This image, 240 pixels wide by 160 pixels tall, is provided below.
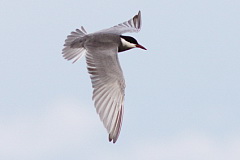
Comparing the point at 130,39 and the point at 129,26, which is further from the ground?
the point at 129,26

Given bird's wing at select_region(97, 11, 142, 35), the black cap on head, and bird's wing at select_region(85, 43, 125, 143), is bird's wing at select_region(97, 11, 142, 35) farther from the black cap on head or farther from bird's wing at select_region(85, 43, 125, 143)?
bird's wing at select_region(85, 43, 125, 143)

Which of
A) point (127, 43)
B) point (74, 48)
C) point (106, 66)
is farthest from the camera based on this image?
point (127, 43)

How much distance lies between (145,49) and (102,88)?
2.00 m

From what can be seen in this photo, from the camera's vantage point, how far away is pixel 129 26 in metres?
10.4

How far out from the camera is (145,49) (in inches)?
375

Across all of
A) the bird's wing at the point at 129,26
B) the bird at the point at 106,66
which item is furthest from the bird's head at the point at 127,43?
the bird's wing at the point at 129,26

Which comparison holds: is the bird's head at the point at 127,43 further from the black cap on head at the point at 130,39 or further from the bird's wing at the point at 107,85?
the bird's wing at the point at 107,85

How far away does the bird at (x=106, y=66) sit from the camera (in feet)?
24.4

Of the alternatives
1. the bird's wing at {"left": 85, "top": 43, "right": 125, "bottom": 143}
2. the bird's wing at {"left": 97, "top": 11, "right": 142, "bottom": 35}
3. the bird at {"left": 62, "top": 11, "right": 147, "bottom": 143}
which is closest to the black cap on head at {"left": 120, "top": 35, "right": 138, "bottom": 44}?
the bird at {"left": 62, "top": 11, "right": 147, "bottom": 143}

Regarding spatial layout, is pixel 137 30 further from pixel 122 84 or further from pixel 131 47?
pixel 122 84

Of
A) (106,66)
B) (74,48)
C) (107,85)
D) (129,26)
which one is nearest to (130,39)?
(74,48)

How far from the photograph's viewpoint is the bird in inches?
293

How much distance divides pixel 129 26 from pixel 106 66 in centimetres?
258

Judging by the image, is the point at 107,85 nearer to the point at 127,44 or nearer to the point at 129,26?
the point at 127,44
